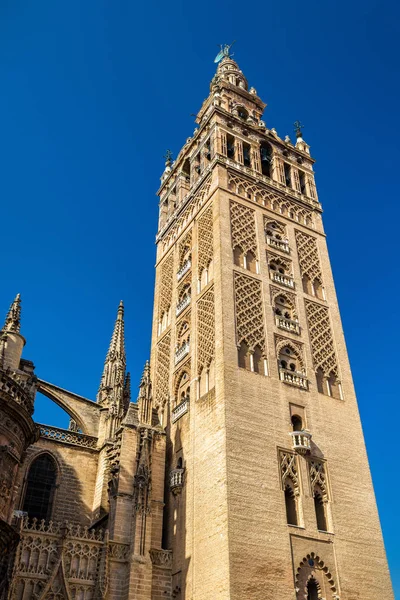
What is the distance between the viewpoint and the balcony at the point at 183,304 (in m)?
26.0

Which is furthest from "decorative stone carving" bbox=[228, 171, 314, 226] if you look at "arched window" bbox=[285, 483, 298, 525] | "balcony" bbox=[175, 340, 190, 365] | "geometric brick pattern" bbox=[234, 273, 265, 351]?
"arched window" bbox=[285, 483, 298, 525]

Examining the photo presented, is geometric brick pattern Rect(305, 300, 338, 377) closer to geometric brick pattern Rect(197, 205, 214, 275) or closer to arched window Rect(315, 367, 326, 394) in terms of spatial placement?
arched window Rect(315, 367, 326, 394)

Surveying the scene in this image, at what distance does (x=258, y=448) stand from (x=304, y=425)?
2493 mm

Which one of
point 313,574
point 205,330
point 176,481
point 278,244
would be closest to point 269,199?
point 278,244

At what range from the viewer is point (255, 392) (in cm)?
2092

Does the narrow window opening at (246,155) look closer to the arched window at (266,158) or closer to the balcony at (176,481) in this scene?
the arched window at (266,158)

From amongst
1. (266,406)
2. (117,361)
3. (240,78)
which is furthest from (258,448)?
(240,78)

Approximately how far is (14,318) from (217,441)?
10.3 m

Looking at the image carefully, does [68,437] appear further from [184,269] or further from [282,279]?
[282,279]

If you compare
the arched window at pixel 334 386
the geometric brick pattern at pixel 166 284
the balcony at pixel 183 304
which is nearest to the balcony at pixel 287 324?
the arched window at pixel 334 386

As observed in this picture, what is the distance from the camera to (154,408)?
25.0 metres

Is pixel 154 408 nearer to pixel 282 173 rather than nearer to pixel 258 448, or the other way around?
pixel 258 448

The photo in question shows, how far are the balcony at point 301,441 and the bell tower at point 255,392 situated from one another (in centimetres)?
5

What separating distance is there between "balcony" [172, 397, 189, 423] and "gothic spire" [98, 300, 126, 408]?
12.8ft
